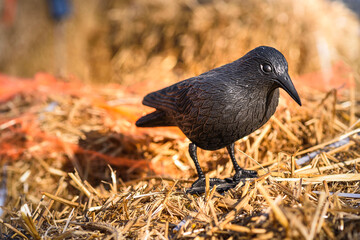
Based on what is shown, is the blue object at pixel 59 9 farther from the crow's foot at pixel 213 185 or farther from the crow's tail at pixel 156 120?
the crow's foot at pixel 213 185

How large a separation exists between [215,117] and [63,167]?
5.31ft

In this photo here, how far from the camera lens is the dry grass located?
1.17m

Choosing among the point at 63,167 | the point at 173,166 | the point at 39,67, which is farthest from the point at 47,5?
the point at 173,166

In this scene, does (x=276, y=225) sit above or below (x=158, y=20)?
below

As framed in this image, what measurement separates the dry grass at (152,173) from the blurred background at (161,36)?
957 millimetres

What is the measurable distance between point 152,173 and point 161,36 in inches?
128

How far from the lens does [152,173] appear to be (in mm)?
2248

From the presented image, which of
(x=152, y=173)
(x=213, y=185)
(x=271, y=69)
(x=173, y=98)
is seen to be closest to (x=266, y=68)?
(x=271, y=69)

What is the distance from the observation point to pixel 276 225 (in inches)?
41.1

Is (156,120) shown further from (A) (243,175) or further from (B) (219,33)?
(B) (219,33)

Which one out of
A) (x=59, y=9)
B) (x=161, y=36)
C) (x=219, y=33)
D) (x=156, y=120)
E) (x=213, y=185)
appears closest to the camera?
(x=213, y=185)

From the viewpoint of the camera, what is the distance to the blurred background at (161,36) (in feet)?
13.8

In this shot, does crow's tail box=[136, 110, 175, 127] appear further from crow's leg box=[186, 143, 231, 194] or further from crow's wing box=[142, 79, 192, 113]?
crow's leg box=[186, 143, 231, 194]

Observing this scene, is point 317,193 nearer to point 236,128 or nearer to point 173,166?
point 236,128
